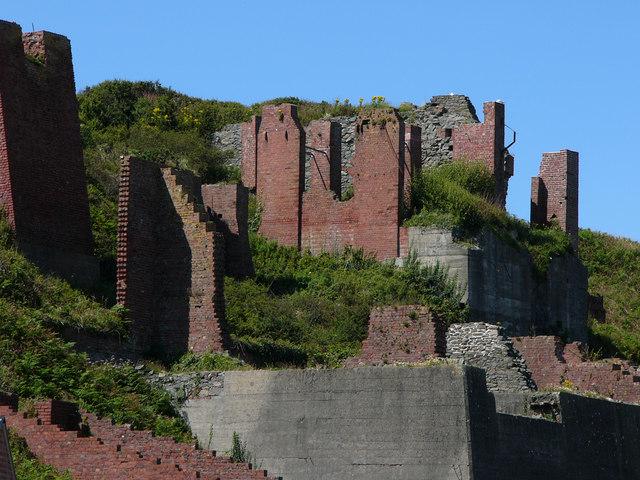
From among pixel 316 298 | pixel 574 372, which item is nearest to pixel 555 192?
pixel 316 298

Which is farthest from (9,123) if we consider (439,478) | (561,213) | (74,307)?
(561,213)

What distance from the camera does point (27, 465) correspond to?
2794cm

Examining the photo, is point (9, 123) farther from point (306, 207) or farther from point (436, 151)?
point (436, 151)

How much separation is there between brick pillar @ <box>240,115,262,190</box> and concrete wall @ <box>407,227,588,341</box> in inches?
190

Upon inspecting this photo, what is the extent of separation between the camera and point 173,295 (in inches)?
1407

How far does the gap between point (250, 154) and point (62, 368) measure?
15950 mm

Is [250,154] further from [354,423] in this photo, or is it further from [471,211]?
[354,423]

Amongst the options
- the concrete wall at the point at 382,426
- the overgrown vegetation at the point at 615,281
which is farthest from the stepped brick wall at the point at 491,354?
the overgrown vegetation at the point at 615,281

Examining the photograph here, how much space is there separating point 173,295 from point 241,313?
255cm

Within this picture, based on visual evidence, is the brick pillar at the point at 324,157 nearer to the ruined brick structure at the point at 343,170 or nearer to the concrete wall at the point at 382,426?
the ruined brick structure at the point at 343,170

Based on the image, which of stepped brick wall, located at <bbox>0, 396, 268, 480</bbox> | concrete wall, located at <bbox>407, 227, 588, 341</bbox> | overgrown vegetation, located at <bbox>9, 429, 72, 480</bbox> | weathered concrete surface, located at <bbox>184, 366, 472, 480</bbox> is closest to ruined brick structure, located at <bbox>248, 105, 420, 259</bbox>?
concrete wall, located at <bbox>407, 227, 588, 341</bbox>

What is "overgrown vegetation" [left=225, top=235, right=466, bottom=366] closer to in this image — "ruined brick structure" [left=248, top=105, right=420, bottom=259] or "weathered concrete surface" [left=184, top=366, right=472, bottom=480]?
"ruined brick structure" [left=248, top=105, right=420, bottom=259]

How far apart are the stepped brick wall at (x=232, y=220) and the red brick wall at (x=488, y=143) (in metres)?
7.70

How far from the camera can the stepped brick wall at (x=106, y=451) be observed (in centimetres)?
2784
